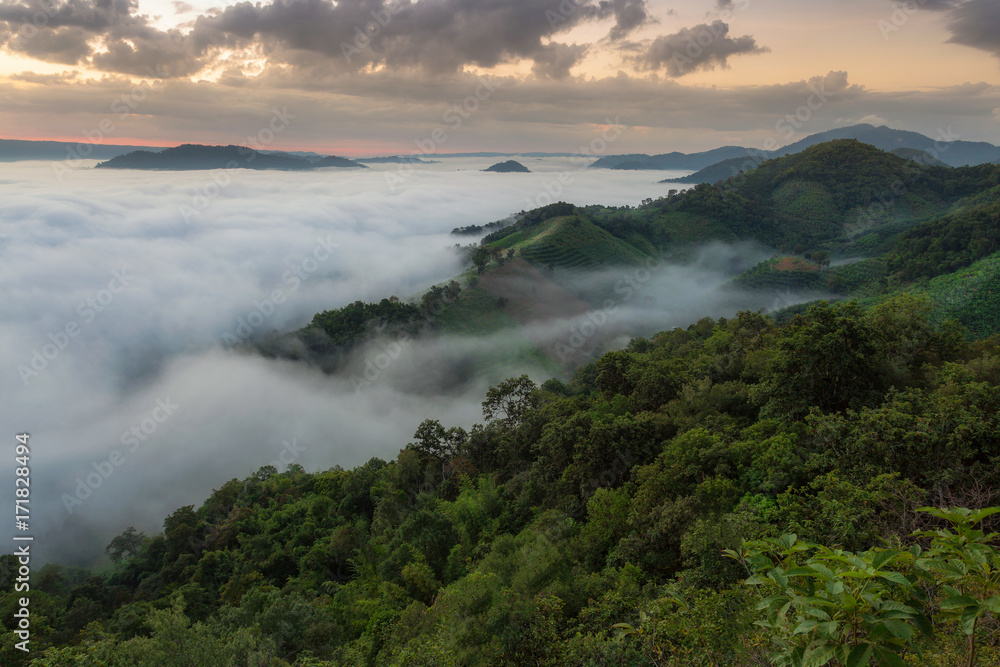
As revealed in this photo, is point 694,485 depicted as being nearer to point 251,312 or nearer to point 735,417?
point 735,417

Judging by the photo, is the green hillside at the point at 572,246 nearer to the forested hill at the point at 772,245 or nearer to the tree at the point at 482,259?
the forested hill at the point at 772,245

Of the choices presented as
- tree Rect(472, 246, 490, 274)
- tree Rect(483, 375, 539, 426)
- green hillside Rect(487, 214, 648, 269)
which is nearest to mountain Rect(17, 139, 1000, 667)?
tree Rect(483, 375, 539, 426)

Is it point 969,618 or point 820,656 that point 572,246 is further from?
point 820,656

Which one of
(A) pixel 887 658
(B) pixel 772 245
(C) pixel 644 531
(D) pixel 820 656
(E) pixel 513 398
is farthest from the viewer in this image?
(B) pixel 772 245

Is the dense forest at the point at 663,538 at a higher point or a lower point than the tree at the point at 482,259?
lower

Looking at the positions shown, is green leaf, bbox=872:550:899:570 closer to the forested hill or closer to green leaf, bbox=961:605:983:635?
green leaf, bbox=961:605:983:635

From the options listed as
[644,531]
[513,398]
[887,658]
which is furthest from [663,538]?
[513,398]

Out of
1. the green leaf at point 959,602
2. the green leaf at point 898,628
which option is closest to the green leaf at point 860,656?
the green leaf at point 898,628

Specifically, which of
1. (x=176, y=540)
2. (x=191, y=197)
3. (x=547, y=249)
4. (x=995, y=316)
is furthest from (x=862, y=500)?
(x=191, y=197)
